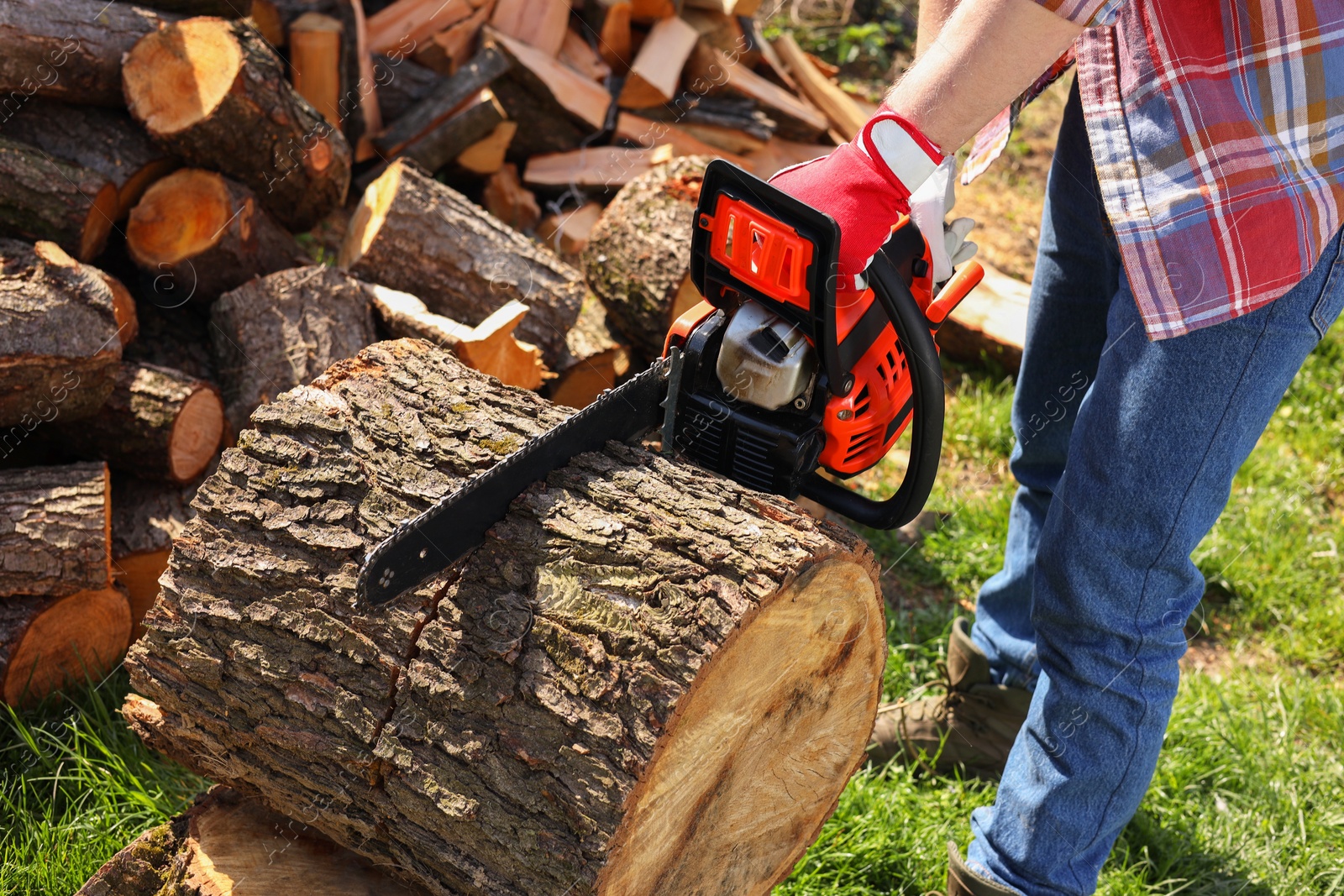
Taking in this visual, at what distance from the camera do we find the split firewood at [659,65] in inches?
193

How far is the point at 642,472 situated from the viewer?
189 centimetres

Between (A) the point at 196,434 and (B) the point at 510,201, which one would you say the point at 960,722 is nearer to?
(A) the point at 196,434

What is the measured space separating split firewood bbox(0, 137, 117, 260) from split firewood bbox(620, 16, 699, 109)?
8.54 feet

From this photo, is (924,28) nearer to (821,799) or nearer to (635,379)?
(635,379)

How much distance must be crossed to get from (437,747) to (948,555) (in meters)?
2.39

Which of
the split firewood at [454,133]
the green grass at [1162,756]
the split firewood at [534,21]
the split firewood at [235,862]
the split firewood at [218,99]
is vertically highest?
the split firewood at [534,21]

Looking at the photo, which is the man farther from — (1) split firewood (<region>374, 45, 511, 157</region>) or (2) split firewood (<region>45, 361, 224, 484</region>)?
(1) split firewood (<region>374, 45, 511, 157</region>)

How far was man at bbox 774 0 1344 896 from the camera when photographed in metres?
1.75

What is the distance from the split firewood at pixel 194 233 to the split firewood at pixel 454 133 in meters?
1.19

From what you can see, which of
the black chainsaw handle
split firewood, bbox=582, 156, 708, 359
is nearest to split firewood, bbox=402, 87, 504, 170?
split firewood, bbox=582, 156, 708, 359

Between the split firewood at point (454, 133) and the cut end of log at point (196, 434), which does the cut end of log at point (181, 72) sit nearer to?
the cut end of log at point (196, 434)

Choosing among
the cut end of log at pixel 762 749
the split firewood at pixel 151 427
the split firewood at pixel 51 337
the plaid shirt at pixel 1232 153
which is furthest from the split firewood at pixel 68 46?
the plaid shirt at pixel 1232 153

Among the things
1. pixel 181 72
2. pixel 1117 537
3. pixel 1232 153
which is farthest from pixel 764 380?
pixel 181 72

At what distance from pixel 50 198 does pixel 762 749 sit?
98.2 inches
